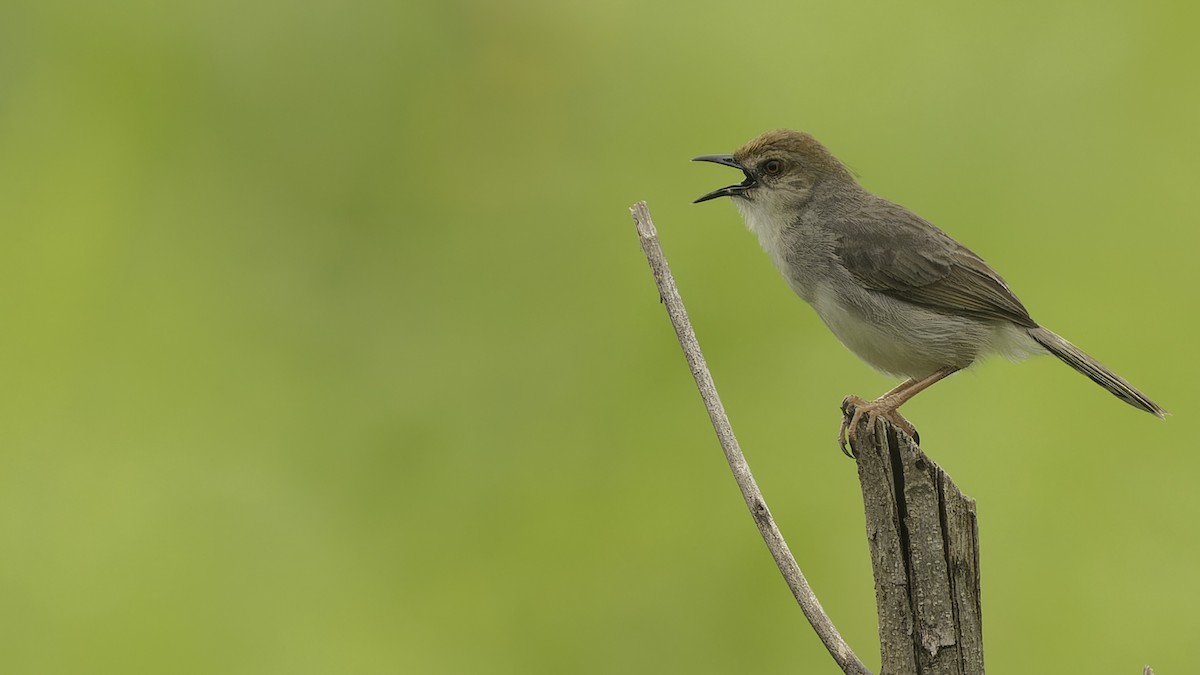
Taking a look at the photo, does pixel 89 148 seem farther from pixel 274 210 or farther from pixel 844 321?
Answer: pixel 844 321

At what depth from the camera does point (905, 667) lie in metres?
3.63

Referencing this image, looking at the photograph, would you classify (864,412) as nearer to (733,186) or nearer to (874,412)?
(874,412)

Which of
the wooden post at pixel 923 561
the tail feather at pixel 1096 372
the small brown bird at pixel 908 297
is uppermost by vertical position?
the small brown bird at pixel 908 297

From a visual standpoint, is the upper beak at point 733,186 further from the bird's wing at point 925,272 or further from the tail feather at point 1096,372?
the tail feather at point 1096,372

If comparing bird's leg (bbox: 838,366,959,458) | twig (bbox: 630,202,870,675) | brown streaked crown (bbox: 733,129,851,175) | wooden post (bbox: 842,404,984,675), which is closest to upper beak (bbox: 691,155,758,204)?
brown streaked crown (bbox: 733,129,851,175)

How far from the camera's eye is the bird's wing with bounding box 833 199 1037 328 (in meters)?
4.99

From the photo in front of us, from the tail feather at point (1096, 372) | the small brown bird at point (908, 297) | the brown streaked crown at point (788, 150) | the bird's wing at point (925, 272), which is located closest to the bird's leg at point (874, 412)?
the small brown bird at point (908, 297)

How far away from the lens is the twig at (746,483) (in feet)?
11.8

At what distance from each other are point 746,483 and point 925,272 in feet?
5.83

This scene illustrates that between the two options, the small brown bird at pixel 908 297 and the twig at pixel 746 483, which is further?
the small brown bird at pixel 908 297

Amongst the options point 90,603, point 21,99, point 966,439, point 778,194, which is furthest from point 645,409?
point 21,99

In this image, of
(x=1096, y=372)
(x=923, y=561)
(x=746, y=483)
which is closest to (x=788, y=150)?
(x=1096, y=372)

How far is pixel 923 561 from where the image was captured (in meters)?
3.59

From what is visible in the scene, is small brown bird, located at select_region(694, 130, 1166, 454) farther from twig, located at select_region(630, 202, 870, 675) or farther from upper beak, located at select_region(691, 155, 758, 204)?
twig, located at select_region(630, 202, 870, 675)
